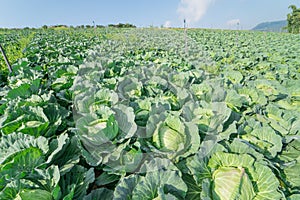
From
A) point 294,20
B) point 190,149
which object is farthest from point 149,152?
point 294,20

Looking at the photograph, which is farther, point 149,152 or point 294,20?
point 294,20

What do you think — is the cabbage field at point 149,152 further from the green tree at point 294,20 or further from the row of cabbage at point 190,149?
the green tree at point 294,20

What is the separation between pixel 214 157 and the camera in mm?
1324

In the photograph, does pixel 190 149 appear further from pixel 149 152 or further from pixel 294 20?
pixel 294 20

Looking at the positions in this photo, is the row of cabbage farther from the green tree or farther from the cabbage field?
the green tree

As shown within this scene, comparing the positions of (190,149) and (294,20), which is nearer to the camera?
(190,149)

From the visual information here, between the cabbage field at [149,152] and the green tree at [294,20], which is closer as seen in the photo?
the cabbage field at [149,152]

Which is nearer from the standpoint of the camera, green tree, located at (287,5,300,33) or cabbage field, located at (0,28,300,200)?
cabbage field, located at (0,28,300,200)

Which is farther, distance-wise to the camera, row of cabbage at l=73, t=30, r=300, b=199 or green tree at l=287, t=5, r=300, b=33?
green tree at l=287, t=5, r=300, b=33

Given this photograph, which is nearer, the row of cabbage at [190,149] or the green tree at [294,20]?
the row of cabbage at [190,149]

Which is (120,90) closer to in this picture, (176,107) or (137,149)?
(176,107)

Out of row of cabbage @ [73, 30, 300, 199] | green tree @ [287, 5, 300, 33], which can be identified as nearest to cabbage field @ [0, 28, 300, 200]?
row of cabbage @ [73, 30, 300, 199]

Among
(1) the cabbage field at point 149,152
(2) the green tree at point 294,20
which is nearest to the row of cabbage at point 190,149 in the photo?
(1) the cabbage field at point 149,152

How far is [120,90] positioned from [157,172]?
152cm
